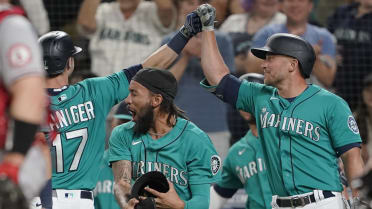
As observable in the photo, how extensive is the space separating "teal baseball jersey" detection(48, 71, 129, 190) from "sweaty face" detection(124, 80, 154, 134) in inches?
7.1

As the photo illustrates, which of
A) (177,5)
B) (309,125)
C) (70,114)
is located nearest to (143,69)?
(70,114)

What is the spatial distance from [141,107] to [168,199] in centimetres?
75

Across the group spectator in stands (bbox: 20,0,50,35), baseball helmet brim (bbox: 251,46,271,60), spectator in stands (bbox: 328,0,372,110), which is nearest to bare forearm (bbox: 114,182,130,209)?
baseball helmet brim (bbox: 251,46,271,60)

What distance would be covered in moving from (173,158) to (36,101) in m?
2.63

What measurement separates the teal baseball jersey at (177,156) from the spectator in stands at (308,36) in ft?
9.31

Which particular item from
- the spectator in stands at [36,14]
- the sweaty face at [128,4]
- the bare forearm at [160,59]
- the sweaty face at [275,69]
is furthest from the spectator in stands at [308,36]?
the sweaty face at [275,69]

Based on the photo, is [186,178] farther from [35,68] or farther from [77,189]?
[35,68]

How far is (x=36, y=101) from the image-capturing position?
3.62m

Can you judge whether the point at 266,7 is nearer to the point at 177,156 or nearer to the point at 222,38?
the point at 222,38

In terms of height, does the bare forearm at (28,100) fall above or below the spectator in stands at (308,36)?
above

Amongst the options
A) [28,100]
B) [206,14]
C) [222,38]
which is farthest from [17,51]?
[222,38]

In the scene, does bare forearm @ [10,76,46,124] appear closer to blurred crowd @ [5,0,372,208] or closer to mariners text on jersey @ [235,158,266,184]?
mariners text on jersey @ [235,158,266,184]

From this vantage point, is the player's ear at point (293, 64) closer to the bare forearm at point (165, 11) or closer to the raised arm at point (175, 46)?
the raised arm at point (175, 46)

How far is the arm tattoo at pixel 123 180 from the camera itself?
6195 mm
